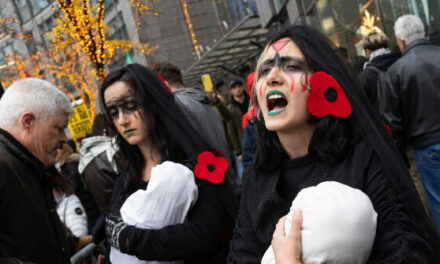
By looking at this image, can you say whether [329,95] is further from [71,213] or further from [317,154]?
[71,213]

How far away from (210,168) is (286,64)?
89 centimetres

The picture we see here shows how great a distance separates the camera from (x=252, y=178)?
195 centimetres

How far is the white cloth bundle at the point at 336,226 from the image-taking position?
4.13 feet

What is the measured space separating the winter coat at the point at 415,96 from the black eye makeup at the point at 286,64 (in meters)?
2.38

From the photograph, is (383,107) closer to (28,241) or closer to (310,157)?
(310,157)

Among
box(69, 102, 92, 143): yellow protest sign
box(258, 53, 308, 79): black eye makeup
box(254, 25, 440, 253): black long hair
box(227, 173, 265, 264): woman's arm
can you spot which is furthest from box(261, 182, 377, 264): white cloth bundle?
box(69, 102, 92, 143): yellow protest sign

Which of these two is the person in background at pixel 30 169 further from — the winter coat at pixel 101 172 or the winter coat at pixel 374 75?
the winter coat at pixel 374 75

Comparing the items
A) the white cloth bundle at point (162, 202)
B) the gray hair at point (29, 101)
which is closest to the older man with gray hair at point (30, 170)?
the gray hair at point (29, 101)

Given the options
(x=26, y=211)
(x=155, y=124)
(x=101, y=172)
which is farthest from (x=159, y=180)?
(x=101, y=172)

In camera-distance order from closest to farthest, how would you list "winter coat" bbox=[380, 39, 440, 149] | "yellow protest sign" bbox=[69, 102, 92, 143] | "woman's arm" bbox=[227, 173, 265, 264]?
"woman's arm" bbox=[227, 173, 265, 264], "winter coat" bbox=[380, 39, 440, 149], "yellow protest sign" bbox=[69, 102, 92, 143]

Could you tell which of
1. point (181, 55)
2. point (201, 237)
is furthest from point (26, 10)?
point (201, 237)

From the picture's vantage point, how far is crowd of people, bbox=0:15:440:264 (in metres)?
1.37

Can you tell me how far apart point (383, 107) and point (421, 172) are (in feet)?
2.50

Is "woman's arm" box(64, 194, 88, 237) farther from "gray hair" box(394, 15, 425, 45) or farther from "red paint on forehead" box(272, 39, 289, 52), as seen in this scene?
"gray hair" box(394, 15, 425, 45)
